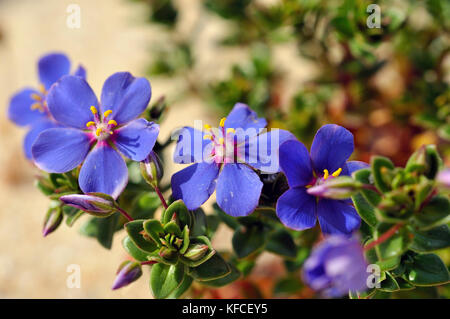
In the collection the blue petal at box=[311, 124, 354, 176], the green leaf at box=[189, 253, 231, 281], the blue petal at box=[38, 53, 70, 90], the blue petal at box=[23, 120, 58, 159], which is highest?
the blue petal at box=[38, 53, 70, 90]

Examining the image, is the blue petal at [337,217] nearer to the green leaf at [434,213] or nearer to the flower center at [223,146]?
the green leaf at [434,213]

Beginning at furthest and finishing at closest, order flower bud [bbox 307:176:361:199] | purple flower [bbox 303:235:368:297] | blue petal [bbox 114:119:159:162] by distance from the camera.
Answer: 1. blue petal [bbox 114:119:159:162]
2. flower bud [bbox 307:176:361:199]
3. purple flower [bbox 303:235:368:297]

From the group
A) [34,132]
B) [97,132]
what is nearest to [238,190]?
[97,132]

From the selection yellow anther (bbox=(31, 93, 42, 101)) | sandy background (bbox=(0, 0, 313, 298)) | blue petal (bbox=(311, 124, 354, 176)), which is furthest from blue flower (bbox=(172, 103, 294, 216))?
sandy background (bbox=(0, 0, 313, 298))

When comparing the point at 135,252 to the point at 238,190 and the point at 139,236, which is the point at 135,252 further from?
the point at 238,190

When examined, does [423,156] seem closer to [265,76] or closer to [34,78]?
[265,76]

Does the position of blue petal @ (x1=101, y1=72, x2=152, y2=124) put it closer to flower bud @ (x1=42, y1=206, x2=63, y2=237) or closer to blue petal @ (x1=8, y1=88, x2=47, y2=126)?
flower bud @ (x1=42, y1=206, x2=63, y2=237)

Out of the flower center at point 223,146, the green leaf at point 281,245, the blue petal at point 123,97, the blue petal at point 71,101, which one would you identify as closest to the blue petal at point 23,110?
the blue petal at point 71,101
